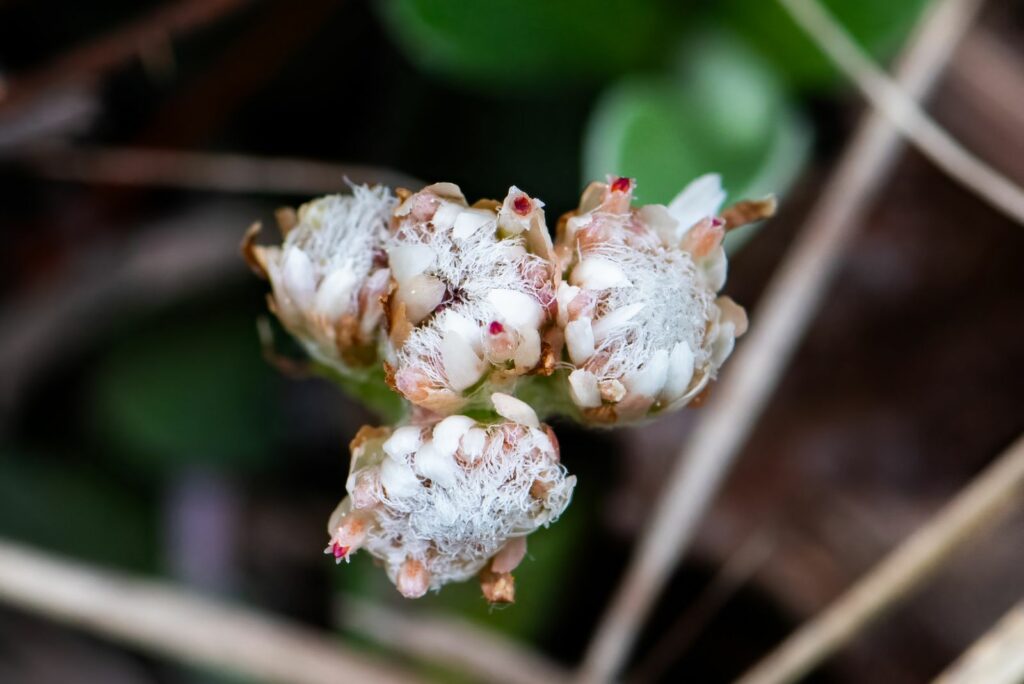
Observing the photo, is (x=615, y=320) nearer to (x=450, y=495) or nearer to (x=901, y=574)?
(x=450, y=495)

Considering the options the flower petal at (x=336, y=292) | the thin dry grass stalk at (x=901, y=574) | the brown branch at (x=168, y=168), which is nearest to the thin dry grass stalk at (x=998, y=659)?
the thin dry grass stalk at (x=901, y=574)

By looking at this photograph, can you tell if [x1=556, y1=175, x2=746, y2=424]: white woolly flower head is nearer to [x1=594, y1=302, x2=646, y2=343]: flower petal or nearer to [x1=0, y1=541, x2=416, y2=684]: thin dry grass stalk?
[x1=594, y1=302, x2=646, y2=343]: flower petal

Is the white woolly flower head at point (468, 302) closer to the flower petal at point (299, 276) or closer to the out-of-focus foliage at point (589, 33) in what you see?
the flower petal at point (299, 276)

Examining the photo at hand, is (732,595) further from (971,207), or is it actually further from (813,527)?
(971,207)

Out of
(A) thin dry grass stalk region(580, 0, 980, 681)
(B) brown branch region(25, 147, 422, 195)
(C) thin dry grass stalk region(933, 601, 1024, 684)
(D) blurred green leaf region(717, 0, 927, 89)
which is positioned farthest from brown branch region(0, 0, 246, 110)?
(C) thin dry grass stalk region(933, 601, 1024, 684)

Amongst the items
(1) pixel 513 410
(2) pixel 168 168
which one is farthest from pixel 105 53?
(1) pixel 513 410

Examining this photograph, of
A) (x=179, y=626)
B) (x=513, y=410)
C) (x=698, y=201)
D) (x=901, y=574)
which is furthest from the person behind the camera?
(x=179, y=626)
